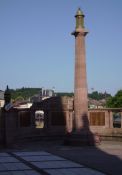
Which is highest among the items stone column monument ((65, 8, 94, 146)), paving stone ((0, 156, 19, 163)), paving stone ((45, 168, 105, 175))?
stone column monument ((65, 8, 94, 146))

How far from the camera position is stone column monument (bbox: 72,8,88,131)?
85.5ft

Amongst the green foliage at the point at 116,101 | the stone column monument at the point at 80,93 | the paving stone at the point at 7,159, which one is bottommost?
the paving stone at the point at 7,159

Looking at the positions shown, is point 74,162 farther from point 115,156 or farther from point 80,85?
point 80,85

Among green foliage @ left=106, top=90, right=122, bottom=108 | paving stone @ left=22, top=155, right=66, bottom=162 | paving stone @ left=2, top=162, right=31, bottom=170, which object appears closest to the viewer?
paving stone @ left=2, top=162, right=31, bottom=170

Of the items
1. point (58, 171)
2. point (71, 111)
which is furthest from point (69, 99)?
point (58, 171)

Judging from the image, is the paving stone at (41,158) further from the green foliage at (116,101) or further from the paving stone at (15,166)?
the green foliage at (116,101)

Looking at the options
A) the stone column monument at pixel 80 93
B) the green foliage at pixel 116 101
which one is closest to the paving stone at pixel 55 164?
the stone column monument at pixel 80 93

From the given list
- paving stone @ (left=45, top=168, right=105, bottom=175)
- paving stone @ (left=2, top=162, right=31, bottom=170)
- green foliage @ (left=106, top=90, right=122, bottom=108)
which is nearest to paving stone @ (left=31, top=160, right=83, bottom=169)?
paving stone @ (left=2, top=162, right=31, bottom=170)

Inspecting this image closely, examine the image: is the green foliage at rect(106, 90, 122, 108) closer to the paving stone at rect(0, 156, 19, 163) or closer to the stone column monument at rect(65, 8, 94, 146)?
the stone column monument at rect(65, 8, 94, 146)

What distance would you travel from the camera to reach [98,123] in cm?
3148

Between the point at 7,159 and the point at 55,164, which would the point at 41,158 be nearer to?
the point at 7,159

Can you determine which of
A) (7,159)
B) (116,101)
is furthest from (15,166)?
(116,101)

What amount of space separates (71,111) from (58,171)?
17337mm

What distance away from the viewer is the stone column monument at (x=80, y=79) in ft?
85.5
